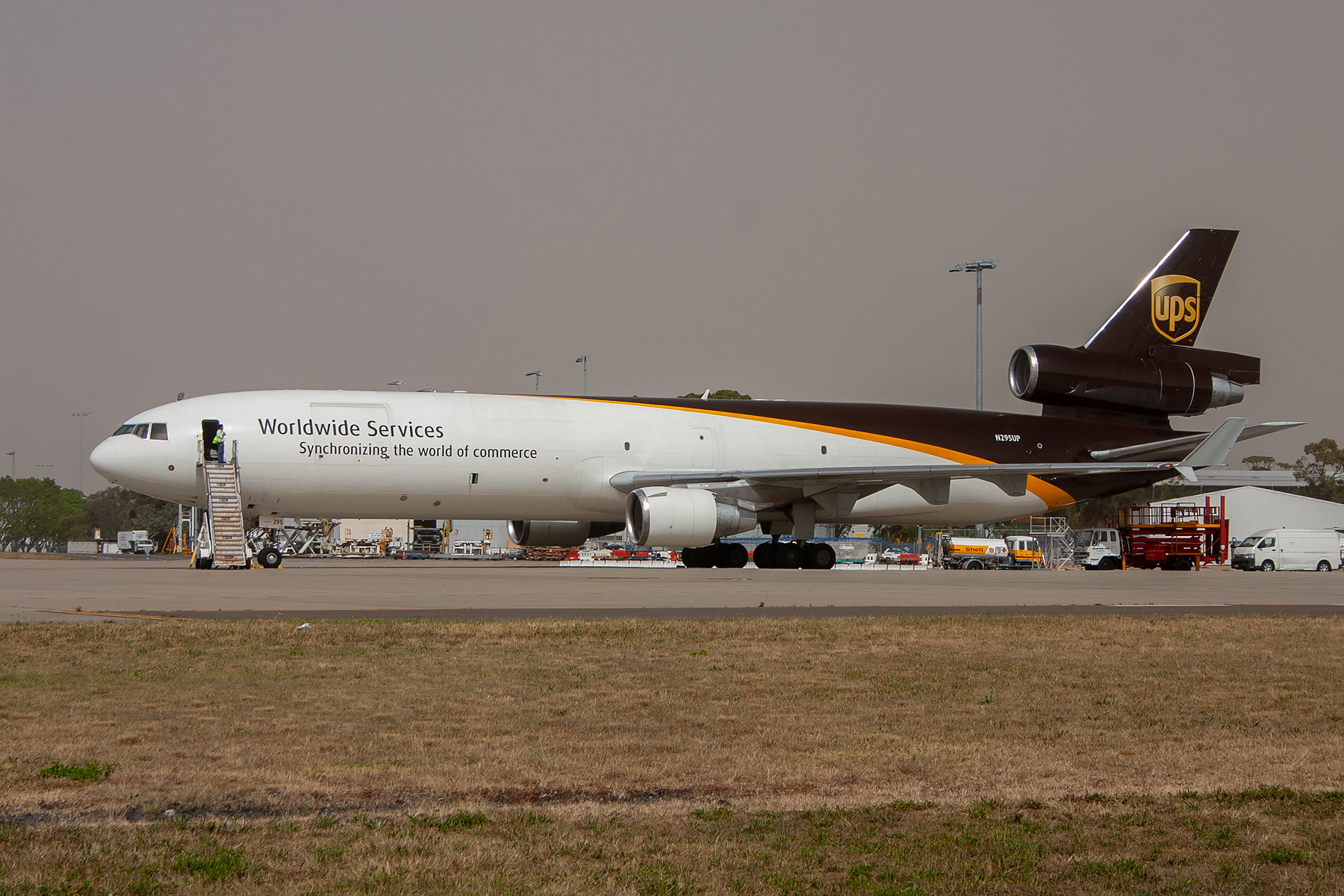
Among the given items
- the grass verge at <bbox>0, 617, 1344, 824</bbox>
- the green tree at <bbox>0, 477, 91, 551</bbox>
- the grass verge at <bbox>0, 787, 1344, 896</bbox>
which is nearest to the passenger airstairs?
the grass verge at <bbox>0, 617, 1344, 824</bbox>

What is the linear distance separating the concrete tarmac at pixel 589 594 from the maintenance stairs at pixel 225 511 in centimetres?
89

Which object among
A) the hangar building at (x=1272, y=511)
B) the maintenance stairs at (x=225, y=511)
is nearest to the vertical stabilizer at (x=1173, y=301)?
the maintenance stairs at (x=225, y=511)

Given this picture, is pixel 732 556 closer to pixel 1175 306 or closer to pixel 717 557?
pixel 717 557

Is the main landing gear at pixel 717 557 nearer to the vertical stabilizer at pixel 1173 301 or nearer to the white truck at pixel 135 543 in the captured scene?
the vertical stabilizer at pixel 1173 301

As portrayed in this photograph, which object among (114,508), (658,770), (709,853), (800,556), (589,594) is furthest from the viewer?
(114,508)

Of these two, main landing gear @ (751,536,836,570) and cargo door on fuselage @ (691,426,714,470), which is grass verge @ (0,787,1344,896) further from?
main landing gear @ (751,536,836,570)

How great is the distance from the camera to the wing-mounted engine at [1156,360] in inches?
1432

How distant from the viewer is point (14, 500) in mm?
134000

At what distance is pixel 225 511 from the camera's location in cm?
2734

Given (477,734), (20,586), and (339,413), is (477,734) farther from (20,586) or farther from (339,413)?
(339,413)

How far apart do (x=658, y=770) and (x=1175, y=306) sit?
117 feet

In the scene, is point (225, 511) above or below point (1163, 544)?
above

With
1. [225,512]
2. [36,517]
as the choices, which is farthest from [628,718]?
[36,517]

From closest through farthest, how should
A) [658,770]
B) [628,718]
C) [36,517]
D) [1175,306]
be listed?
[658,770], [628,718], [1175,306], [36,517]
